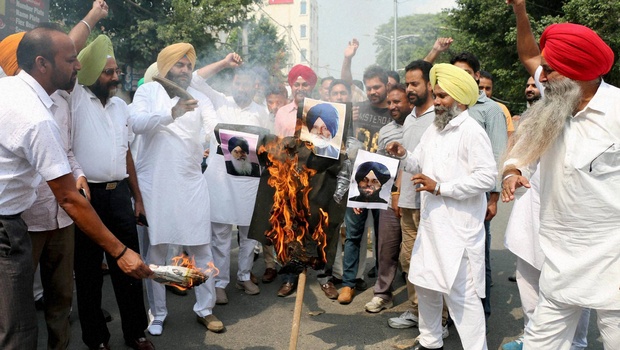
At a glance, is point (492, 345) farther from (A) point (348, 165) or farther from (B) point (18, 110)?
(B) point (18, 110)

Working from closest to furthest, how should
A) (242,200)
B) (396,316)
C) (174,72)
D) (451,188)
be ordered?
(451,188), (174,72), (396,316), (242,200)

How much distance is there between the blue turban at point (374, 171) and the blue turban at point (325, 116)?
0.70 m

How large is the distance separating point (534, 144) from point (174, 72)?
3.12 metres

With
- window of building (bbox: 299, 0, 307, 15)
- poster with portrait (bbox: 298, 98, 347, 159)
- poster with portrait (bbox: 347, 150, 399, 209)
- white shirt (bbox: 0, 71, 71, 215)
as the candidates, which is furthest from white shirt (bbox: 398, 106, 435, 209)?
window of building (bbox: 299, 0, 307, 15)

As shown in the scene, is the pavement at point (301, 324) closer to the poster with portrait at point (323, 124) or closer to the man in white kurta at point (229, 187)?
the man in white kurta at point (229, 187)

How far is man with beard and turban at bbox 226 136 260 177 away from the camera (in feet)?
14.5

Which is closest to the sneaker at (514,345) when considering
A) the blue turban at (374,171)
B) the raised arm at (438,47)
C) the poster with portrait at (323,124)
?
the blue turban at (374,171)

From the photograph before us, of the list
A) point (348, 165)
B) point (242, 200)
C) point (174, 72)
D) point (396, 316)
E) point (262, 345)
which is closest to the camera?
point (348, 165)

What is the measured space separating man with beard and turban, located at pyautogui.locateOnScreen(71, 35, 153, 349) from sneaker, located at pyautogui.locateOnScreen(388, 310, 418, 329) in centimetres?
210

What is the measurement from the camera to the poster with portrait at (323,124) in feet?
13.2

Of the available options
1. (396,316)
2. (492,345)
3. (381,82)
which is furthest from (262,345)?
(381,82)

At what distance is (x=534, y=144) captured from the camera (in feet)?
10.1

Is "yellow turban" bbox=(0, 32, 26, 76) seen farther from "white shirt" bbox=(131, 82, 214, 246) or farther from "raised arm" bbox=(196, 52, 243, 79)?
"raised arm" bbox=(196, 52, 243, 79)

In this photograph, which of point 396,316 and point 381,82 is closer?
point 396,316
